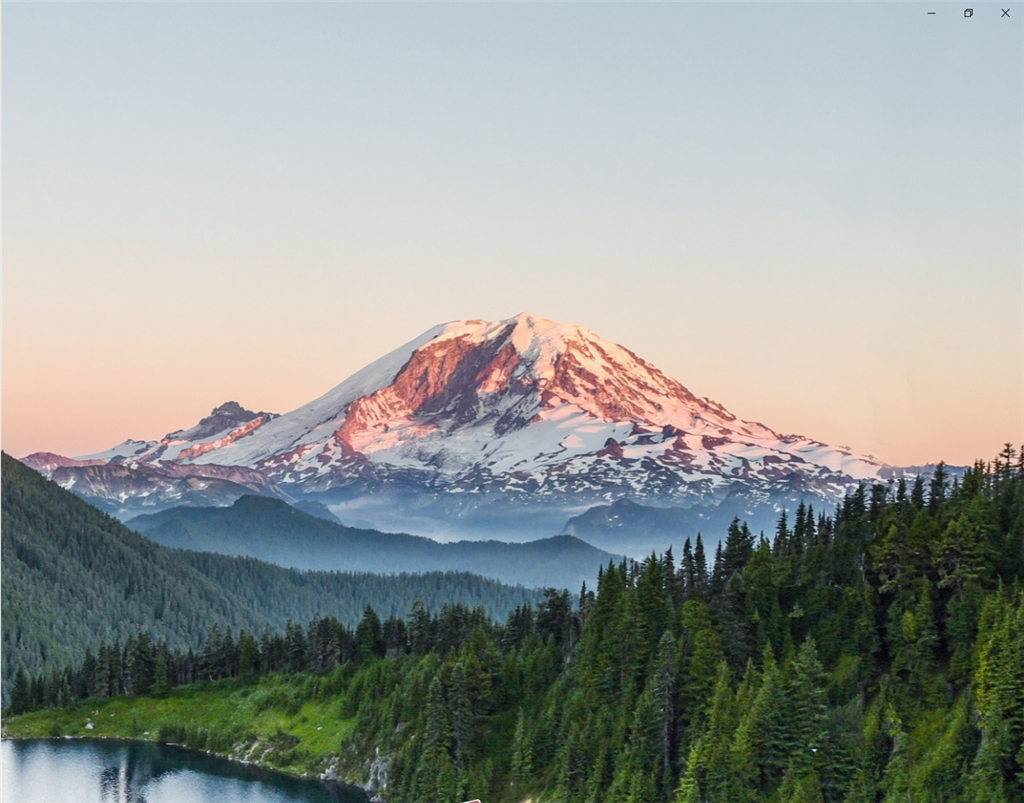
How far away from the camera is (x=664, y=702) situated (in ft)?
511

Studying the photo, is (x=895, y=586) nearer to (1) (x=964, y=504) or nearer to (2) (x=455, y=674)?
(1) (x=964, y=504)

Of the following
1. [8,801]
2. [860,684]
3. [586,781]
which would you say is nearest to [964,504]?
[860,684]

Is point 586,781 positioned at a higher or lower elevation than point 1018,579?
lower

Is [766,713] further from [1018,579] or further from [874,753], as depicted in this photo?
[1018,579]

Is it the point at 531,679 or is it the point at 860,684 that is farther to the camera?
the point at 531,679

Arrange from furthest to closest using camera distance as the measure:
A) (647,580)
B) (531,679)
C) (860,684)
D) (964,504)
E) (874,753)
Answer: (531,679) < (647,580) < (964,504) < (860,684) < (874,753)

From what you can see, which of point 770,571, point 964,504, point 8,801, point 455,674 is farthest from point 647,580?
point 8,801

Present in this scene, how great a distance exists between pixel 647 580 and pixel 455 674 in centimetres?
2900

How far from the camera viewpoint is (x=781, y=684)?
142750 millimetres

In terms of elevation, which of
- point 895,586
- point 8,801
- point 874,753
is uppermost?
point 895,586

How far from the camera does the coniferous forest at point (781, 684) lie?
132 metres

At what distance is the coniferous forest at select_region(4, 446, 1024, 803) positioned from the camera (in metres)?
132

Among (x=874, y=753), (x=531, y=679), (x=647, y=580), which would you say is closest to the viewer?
(x=874, y=753)

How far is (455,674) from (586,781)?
36.5 meters
